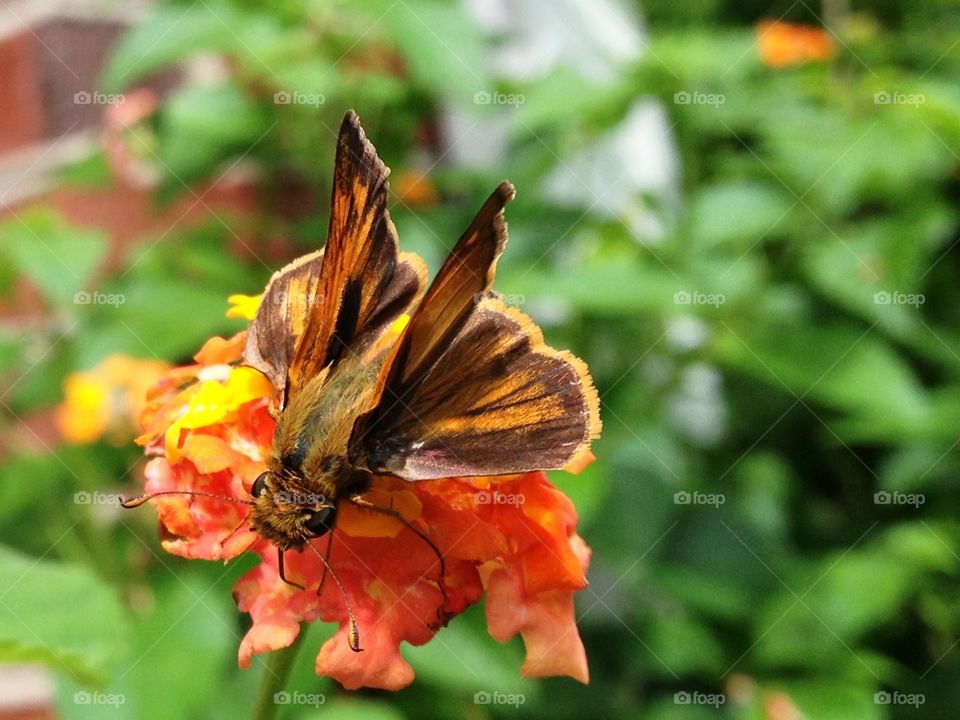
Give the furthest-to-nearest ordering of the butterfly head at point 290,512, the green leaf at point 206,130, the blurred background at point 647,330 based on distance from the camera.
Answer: the green leaf at point 206,130 → the blurred background at point 647,330 → the butterfly head at point 290,512

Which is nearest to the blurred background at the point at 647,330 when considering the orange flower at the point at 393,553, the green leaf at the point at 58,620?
the green leaf at the point at 58,620

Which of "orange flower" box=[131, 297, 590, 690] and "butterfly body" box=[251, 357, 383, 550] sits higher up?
"butterfly body" box=[251, 357, 383, 550]

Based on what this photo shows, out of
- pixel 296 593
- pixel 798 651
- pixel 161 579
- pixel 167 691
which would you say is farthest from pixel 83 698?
pixel 798 651

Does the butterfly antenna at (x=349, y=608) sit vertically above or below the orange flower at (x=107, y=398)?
above

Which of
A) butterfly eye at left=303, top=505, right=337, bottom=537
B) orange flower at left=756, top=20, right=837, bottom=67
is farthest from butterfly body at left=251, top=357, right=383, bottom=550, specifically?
orange flower at left=756, top=20, right=837, bottom=67

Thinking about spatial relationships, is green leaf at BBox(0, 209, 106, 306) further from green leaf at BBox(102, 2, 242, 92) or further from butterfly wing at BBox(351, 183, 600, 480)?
butterfly wing at BBox(351, 183, 600, 480)

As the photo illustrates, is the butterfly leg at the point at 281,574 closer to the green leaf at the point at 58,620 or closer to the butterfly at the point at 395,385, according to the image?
the butterfly at the point at 395,385

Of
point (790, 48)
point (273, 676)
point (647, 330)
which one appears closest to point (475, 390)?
point (273, 676)
